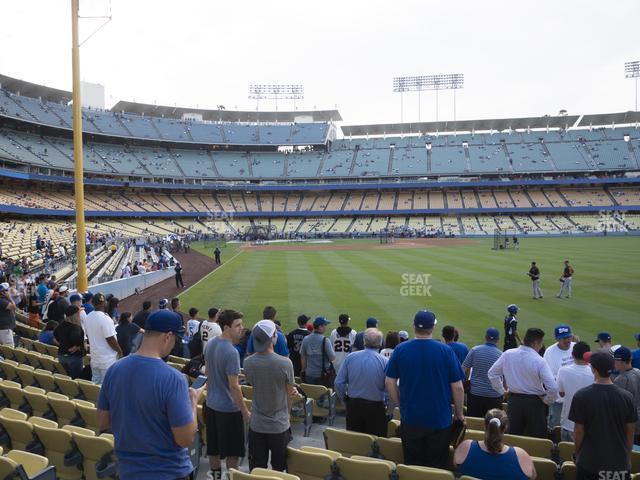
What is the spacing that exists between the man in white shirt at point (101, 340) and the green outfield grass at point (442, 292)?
26.7ft

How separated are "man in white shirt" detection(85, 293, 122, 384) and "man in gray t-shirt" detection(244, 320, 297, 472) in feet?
11.9

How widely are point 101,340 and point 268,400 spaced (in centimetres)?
397

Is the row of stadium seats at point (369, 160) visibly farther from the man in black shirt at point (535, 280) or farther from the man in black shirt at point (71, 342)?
→ the man in black shirt at point (71, 342)

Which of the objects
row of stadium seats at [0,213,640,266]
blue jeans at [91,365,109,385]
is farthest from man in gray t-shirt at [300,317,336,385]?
row of stadium seats at [0,213,640,266]

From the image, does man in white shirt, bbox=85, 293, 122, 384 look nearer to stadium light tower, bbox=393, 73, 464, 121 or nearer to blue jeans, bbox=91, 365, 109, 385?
blue jeans, bbox=91, 365, 109, 385

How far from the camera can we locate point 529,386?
546 centimetres

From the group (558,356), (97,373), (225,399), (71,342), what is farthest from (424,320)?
(71,342)

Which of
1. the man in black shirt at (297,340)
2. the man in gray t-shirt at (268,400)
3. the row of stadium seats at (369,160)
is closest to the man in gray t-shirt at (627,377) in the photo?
the man in gray t-shirt at (268,400)

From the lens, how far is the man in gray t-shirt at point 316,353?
24.7ft

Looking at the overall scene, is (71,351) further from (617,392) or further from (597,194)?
(597,194)

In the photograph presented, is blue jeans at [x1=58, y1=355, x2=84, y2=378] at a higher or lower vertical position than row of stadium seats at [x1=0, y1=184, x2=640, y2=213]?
lower

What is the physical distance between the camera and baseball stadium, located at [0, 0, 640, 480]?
5.78 metres

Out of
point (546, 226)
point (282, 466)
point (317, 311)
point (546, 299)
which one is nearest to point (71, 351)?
point (282, 466)

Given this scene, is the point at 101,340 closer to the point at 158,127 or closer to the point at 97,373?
the point at 97,373
